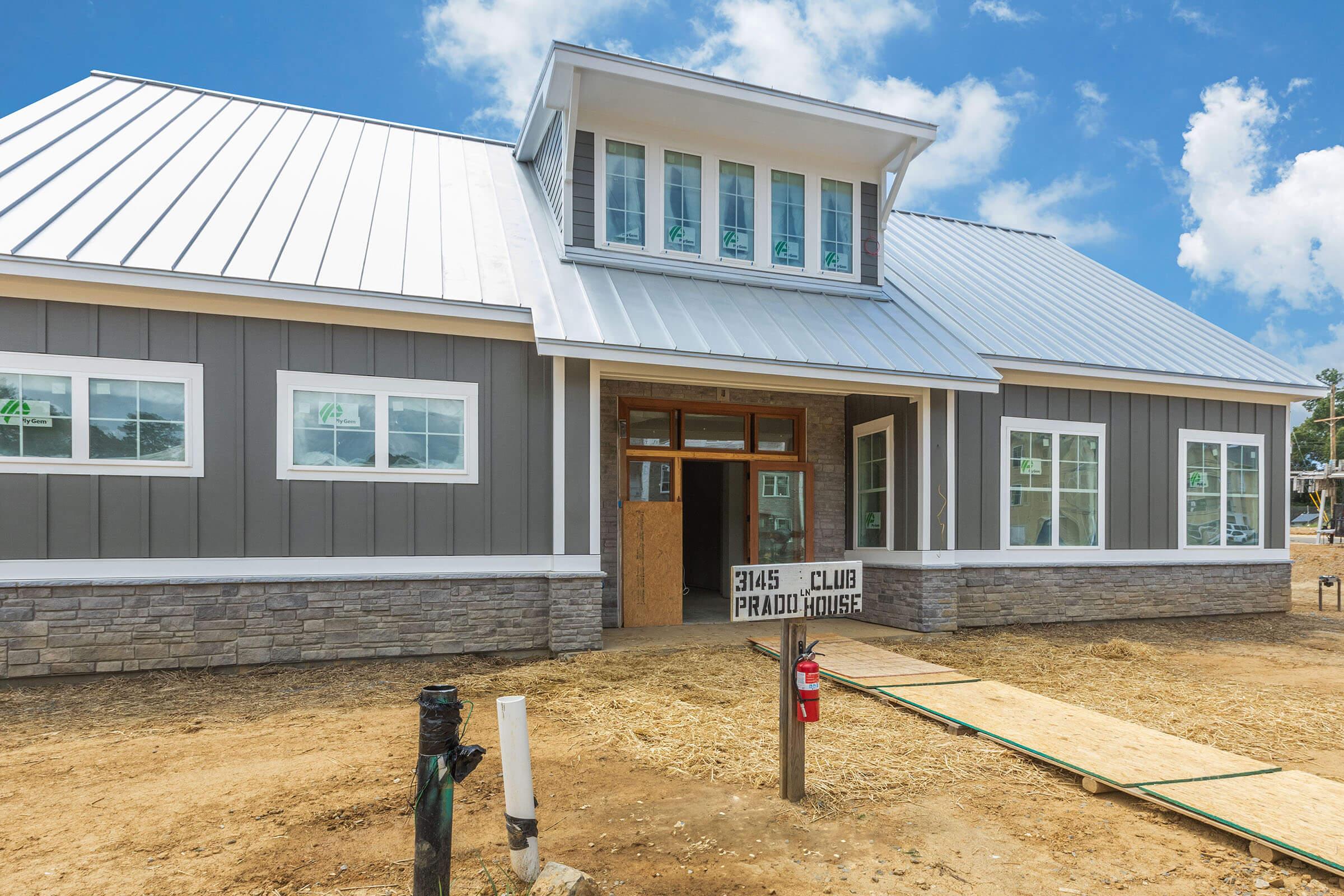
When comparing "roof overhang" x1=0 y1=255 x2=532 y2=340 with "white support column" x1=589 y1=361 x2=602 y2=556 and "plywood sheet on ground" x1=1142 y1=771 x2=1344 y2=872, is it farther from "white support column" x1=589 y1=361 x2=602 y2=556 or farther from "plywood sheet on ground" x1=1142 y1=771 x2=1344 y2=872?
"plywood sheet on ground" x1=1142 y1=771 x2=1344 y2=872

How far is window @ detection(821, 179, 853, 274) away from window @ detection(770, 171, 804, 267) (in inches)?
13.7

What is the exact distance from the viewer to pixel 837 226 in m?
10.8

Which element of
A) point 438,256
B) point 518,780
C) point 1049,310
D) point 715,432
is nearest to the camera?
point 518,780

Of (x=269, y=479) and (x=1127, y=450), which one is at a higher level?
(x=1127, y=450)

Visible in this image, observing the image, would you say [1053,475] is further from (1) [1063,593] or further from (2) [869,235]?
(2) [869,235]

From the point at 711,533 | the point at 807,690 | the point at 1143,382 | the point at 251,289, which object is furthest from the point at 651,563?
the point at 1143,382

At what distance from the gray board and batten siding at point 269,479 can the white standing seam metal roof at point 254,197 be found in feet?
1.76

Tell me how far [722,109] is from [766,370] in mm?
3549

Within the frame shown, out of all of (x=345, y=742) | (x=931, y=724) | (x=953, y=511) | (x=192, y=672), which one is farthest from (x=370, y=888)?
(x=953, y=511)

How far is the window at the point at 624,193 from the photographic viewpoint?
980cm

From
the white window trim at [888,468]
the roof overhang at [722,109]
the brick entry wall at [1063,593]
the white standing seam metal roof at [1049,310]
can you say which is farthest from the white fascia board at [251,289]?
the white standing seam metal roof at [1049,310]

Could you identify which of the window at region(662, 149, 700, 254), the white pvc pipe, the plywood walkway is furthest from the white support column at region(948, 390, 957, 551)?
the white pvc pipe

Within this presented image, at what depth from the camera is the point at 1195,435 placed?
11320mm

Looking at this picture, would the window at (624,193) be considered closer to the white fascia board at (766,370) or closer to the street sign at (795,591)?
the white fascia board at (766,370)
